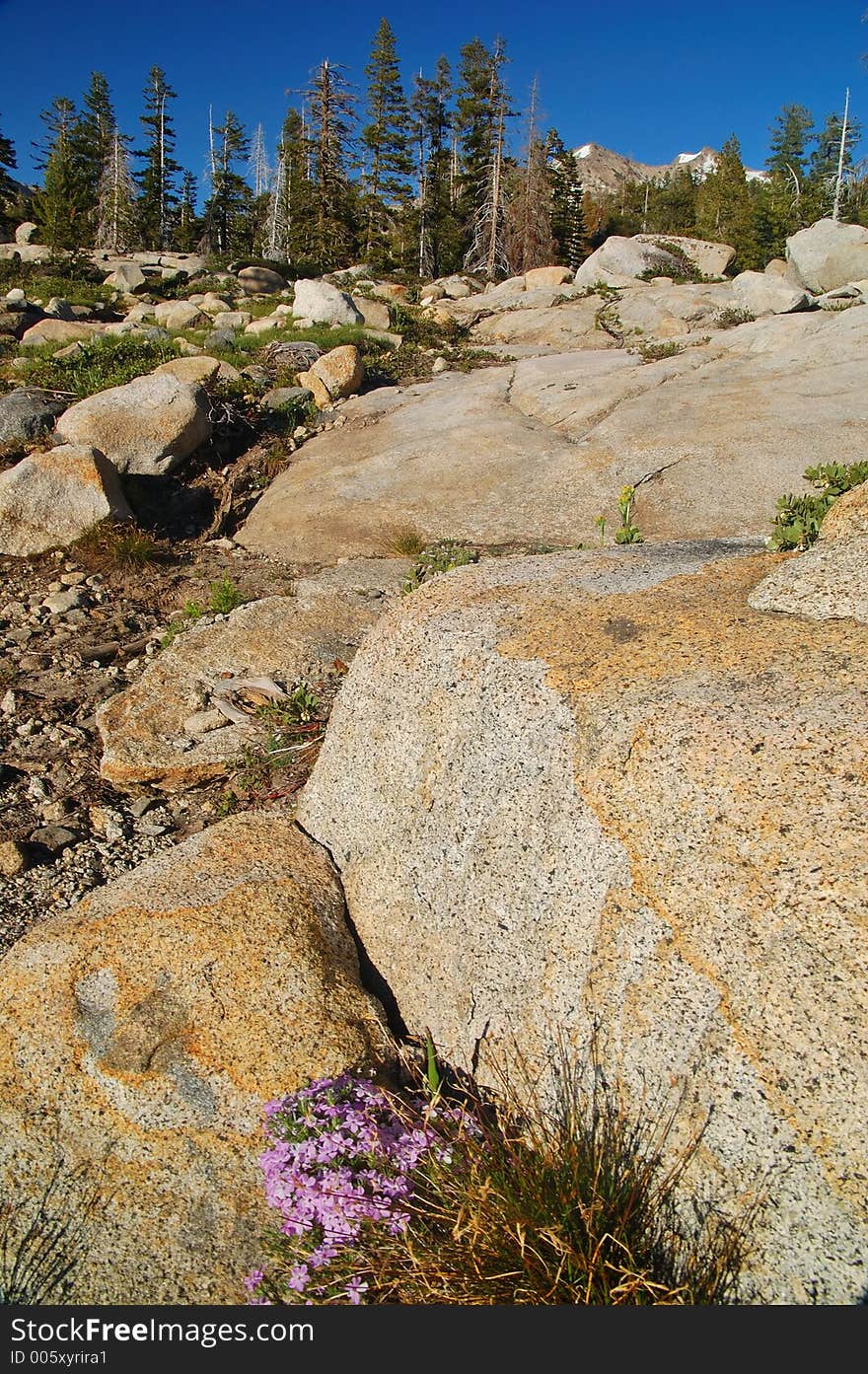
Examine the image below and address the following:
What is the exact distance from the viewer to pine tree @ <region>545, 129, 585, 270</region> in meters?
40.6

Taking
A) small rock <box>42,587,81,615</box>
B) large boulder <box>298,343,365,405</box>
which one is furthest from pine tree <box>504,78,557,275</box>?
small rock <box>42,587,81,615</box>

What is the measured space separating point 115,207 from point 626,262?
1306 inches

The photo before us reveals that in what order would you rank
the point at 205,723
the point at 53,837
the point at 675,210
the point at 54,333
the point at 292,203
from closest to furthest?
the point at 53,837
the point at 205,723
the point at 54,333
the point at 292,203
the point at 675,210

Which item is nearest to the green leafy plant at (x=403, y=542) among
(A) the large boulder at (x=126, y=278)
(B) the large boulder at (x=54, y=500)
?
(B) the large boulder at (x=54, y=500)

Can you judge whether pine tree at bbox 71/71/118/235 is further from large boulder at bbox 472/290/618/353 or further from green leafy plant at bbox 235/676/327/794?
green leafy plant at bbox 235/676/327/794

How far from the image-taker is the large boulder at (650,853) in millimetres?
2148

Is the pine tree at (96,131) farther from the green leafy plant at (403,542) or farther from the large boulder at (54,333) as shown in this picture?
the green leafy plant at (403,542)

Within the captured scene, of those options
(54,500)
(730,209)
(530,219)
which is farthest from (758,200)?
(54,500)

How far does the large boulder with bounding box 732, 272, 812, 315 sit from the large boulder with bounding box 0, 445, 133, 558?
15.9m

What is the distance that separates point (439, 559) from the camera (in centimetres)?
685

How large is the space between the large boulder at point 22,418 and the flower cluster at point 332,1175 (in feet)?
32.9

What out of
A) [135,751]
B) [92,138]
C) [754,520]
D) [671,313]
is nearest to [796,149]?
[92,138]

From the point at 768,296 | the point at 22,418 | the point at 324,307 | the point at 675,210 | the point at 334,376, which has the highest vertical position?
the point at 675,210

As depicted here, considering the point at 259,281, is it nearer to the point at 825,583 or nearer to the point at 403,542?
the point at 403,542
